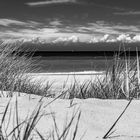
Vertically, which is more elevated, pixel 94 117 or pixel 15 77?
pixel 15 77

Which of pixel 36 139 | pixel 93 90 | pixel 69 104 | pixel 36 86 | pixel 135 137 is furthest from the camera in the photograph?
pixel 36 86

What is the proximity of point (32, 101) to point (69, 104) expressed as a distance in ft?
0.82

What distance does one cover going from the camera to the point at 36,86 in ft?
12.9

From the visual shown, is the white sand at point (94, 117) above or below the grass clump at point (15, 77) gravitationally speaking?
below

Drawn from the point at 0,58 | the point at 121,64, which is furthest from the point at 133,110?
the point at 0,58

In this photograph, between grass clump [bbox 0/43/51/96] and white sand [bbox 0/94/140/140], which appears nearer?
white sand [bbox 0/94/140/140]

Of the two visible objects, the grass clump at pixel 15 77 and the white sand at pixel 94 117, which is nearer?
the white sand at pixel 94 117

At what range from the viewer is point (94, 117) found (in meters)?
1.81

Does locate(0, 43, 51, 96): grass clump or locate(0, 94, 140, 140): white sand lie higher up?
locate(0, 43, 51, 96): grass clump

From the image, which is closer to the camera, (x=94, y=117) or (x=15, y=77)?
(x=94, y=117)

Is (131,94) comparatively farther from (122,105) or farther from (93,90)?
(122,105)

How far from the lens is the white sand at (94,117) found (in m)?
1.53

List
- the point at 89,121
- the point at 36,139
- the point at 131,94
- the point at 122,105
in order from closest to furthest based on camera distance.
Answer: the point at 36,139 → the point at 89,121 → the point at 122,105 → the point at 131,94

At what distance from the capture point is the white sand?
153cm
